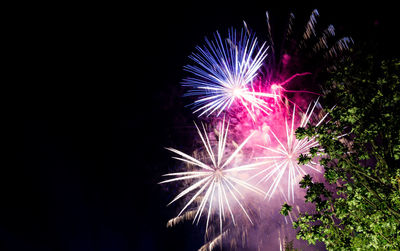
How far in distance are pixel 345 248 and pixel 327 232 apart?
587 mm

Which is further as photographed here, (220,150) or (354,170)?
(220,150)

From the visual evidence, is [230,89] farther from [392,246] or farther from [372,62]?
[392,246]

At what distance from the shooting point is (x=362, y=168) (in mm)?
7262

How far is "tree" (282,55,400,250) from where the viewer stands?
6520mm

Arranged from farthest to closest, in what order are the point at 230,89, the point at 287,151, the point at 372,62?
the point at 230,89 < the point at 287,151 < the point at 372,62

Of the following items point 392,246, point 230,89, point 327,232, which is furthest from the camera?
point 230,89

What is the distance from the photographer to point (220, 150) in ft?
41.2

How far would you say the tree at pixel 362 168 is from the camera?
6.52 m

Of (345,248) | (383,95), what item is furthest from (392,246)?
(383,95)

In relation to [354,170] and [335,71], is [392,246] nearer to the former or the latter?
[354,170]

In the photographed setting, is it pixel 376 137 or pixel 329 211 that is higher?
pixel 376 137

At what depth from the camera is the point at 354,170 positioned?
282 inches

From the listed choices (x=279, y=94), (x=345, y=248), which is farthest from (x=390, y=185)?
(x=279, y=94)

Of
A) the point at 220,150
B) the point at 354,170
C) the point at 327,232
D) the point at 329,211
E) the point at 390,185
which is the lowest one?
the point at 327,232
